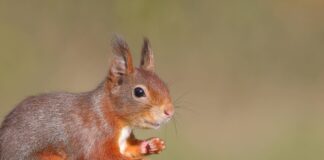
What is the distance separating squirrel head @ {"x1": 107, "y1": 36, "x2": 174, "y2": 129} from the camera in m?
6.19

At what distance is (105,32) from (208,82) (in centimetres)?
148

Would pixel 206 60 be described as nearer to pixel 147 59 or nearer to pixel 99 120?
pixel 147 59

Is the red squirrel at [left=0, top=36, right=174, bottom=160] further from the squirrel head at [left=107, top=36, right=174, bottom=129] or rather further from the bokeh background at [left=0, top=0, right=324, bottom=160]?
the bokeh background at [left=0, top=0, right=324, bottom=160]

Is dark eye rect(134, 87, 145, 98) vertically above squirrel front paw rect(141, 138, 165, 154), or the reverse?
dark eye rect(134, 87, 145, 98)

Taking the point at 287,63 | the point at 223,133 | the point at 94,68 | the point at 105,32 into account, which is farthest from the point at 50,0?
the point at 223,133

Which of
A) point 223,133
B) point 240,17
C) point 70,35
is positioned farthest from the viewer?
point 240,17

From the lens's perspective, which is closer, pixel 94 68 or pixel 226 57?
pixel 94 68

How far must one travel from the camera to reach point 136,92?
6.30 meters

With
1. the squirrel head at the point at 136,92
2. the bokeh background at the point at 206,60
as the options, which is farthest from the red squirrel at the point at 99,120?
the bokeh background at the point at 206,60

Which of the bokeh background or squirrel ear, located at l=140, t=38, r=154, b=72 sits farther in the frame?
the bokeh background

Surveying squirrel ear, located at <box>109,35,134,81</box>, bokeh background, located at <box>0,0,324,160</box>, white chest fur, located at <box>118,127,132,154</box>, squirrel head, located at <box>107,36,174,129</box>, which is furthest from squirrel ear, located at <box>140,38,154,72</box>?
bokeh background, located at <box>0,0,324,160</box>

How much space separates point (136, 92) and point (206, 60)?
24.9ft

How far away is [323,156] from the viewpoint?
428 inches

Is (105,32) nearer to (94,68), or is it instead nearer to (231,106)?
(94,68)
